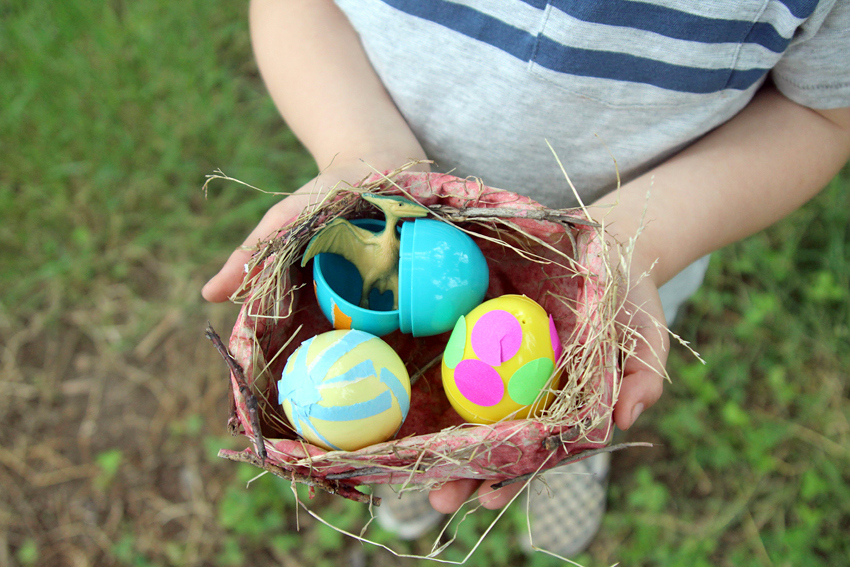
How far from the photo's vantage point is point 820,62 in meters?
1.13

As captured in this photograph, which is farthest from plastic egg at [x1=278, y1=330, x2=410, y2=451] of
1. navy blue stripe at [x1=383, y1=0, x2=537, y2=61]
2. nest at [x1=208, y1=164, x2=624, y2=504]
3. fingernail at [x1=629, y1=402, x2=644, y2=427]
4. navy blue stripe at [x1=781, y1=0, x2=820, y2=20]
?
navy blue stripe at [x1=781, y1=0, x2=820, y2=20]

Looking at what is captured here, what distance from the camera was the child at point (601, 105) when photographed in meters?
1.08

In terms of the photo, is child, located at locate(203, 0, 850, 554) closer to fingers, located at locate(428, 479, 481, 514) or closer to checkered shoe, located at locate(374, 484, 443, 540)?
fingers, located at locate(428, 479, 481, 514)

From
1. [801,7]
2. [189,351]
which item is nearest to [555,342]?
[801,7]

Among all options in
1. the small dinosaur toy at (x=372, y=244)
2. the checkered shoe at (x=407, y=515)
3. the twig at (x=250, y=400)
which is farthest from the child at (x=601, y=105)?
the checkered shoe at (x=407, y=515)

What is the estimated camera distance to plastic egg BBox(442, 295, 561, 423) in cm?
104

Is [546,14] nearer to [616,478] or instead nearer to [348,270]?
[348,270]

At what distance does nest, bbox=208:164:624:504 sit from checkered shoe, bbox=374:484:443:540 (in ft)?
2.61

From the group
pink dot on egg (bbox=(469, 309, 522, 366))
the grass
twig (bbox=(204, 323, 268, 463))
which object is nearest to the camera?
twig (bbox=(204, 323, 268, 463))

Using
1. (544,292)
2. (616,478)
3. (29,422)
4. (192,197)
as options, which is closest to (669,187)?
(544,292)

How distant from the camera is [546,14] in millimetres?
1087

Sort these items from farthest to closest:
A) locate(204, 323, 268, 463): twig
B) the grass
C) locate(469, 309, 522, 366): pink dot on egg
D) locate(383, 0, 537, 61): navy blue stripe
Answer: the grass, locate(383, 0, 537, 61): navy blue stripe, locate(469, 309, 522, 366): pink dot on egg, locate(204, 323, 268, 463): twig

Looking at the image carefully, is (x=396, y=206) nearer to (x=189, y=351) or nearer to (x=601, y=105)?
(x=601, y=105)

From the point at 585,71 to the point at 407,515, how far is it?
4.53 ft
